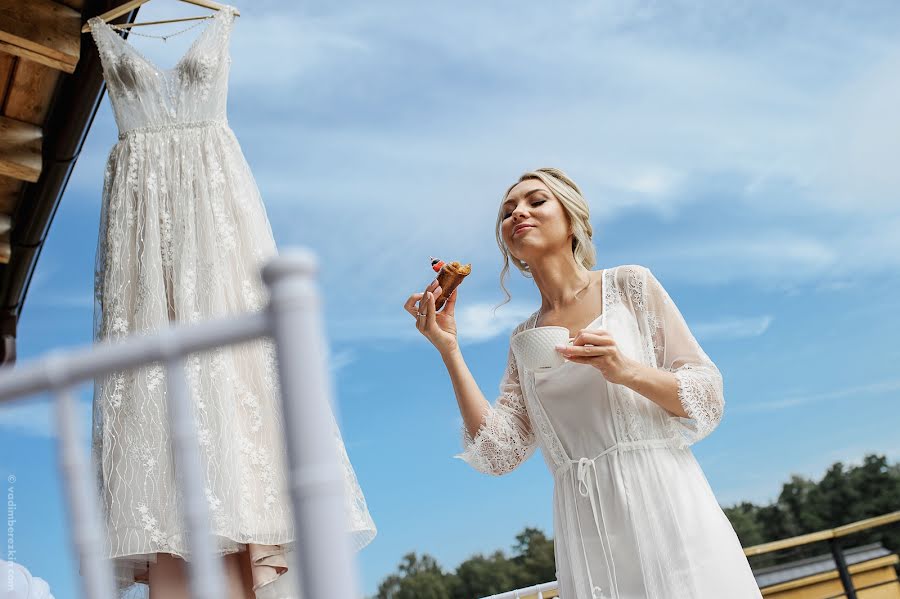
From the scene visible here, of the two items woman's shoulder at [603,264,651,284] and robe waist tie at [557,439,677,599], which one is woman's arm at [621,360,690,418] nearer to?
robe waist tie at [557,439,677,599]

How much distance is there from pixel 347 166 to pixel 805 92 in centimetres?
931

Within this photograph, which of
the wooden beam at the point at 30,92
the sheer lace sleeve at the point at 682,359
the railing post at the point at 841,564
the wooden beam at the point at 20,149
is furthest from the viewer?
the railing post at the point at 841,564

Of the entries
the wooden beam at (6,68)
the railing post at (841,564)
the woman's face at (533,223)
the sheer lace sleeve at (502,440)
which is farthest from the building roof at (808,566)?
the wooden beam at (6,68)

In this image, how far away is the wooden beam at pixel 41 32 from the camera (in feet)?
8.09

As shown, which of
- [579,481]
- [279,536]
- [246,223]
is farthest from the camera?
[246,223]

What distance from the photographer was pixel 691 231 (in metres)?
18.3

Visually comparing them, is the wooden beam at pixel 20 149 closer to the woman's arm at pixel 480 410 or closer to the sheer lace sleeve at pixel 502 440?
the woman's arm at pixel 480 410

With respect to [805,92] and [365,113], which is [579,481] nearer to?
[365,113]

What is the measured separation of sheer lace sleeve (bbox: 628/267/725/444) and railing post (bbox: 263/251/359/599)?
1.06 meters

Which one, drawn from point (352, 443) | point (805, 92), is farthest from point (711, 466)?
point (805, 92)

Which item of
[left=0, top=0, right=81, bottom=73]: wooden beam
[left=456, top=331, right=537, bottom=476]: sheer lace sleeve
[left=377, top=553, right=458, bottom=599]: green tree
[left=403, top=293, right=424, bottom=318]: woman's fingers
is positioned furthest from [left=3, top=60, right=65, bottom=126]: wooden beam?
[left=377, top=553, right=458, bottom=599]: green tree

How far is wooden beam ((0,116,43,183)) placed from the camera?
307cm

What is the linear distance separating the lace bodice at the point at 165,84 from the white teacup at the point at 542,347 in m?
0.80

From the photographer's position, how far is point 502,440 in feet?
6.11
